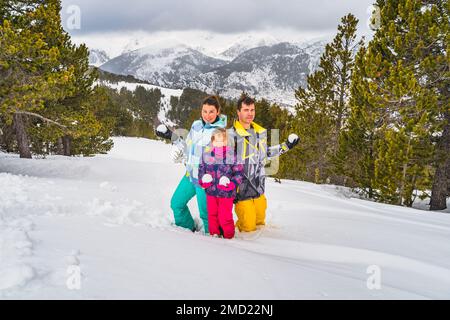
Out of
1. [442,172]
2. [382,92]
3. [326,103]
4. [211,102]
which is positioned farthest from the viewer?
[326,103]

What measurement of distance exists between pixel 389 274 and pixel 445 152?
889 cm

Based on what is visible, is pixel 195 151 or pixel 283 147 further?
pixel 283 147

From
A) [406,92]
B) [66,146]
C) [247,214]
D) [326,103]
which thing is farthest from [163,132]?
[66,146]

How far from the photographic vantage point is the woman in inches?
158

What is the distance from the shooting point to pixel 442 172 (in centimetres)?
1006

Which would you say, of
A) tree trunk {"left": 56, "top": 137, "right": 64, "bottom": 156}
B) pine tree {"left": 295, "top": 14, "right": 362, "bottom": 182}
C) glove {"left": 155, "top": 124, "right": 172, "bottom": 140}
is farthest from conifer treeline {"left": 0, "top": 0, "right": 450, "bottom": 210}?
glove {"left": 155, "top": 124, "right": 172, "bottom": 140}

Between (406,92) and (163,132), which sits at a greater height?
(406,92)

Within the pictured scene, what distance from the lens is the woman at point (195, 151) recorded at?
4.02 m

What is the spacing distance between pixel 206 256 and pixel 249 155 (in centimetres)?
197

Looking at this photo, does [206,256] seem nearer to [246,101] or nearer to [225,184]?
[225,184]

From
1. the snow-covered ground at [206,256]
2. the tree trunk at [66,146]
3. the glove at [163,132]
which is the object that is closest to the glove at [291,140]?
the snow-covered ground at [206,256]

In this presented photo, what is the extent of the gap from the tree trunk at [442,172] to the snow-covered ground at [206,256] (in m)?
5.33

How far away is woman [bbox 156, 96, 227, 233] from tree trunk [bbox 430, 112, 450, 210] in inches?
345
